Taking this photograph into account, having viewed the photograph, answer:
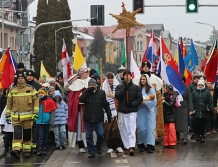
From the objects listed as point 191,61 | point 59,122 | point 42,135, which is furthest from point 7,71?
point 191,61

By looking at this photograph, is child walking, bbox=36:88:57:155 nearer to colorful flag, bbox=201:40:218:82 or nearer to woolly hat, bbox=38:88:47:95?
woolly hat, bbox=38:88:47:95

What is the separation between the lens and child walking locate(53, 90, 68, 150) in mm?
16453

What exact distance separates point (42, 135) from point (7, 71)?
2858 mm

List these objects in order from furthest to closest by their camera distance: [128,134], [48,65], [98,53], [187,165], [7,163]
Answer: [98,53] → [48,65] → [128,134] → [7,163] → [187,165]

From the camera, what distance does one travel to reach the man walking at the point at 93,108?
14.7m

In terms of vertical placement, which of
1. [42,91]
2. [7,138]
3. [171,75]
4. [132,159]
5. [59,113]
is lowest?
[132,159]

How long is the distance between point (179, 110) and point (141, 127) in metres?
2.42

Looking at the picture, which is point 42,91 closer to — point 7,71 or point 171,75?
point 7,71

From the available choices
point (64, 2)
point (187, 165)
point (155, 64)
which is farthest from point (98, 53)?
point (187, 165)

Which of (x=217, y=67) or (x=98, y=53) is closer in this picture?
(x=217, y=67)

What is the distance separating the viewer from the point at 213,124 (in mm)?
20641

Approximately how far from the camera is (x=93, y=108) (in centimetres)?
1477

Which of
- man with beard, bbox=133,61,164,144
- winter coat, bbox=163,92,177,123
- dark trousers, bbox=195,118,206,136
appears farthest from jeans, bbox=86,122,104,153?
dark trousers, bbox=195,118,206,136

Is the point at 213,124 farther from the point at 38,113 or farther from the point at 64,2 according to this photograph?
the point at 64,2
